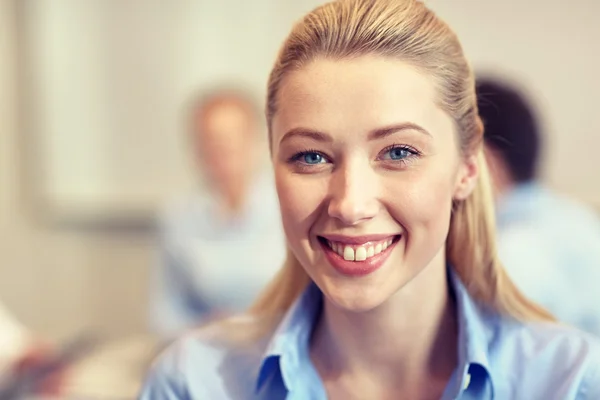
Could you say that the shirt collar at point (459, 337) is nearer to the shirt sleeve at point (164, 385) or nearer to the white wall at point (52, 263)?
the shirt sleeve at point (164, 385)

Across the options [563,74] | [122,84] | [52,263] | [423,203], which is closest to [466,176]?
[423,203]

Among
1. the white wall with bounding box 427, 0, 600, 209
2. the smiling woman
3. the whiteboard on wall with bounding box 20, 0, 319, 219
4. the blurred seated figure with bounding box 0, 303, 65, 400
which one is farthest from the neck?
the whiteboard on wall with bounding box 20, 0, 319, 219

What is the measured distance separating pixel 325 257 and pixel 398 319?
8 centimetres

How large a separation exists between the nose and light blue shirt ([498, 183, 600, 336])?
23 cm

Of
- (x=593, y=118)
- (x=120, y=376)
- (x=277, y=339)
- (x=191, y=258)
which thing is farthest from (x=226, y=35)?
(x=277, y=339)

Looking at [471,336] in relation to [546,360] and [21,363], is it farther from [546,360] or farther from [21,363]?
[21,363]

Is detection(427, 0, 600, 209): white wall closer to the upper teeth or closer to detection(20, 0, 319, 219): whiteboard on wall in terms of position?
detection(20, 0, 319, 219): whiteboard on wall

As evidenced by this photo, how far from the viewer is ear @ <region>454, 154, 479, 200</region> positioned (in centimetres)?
50

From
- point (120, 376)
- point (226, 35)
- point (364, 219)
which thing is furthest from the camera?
point (226, 35)

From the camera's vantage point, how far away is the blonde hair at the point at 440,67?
452mm

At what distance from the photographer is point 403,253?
467 millimetres

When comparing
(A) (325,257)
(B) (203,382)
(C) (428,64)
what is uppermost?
(C) (428,64)

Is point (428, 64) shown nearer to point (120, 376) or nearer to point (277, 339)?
point (277, 339)

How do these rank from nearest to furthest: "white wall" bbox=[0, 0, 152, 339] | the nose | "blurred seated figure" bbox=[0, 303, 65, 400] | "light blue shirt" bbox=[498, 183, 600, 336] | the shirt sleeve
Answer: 1. the nose
2. the shirt sleeve
3. "light blue shirt" bbox=[498, 183, 600, 336]
4. "blurred seated figure" bbox=[0, 303, 65, 400]
5. "white wall" bbox=[0, 0, 152, 339]
